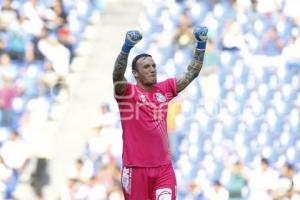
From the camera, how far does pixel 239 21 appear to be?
432 inches

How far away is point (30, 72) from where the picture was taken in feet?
31.7

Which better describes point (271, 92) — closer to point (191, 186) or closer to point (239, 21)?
point (239, 21)

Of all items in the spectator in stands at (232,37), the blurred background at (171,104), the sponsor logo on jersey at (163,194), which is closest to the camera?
the sponsor logo on jersey at (163,194)

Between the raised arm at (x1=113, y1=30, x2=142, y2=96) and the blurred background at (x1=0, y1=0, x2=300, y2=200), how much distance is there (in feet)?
14.2

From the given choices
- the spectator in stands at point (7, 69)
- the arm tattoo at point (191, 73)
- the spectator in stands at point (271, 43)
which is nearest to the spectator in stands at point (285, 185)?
the spectator in stands at point (271, 43)

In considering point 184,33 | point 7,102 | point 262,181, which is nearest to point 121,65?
point 7,102

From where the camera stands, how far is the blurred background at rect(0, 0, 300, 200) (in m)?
9.34

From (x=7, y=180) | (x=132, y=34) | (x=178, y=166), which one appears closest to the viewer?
(x=132, y=34)

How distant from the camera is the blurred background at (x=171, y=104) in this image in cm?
934

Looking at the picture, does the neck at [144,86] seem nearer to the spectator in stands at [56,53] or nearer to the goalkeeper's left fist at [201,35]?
the goalkeeper's left fist at [201,35]

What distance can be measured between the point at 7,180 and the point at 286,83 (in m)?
4.17

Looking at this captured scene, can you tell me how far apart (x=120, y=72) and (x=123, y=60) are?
0.27 feet

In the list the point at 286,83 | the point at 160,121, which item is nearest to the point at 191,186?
the point at 286,83

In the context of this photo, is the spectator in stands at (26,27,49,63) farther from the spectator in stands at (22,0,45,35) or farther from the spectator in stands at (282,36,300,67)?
the spectator in stands at (282,36,300,67)
